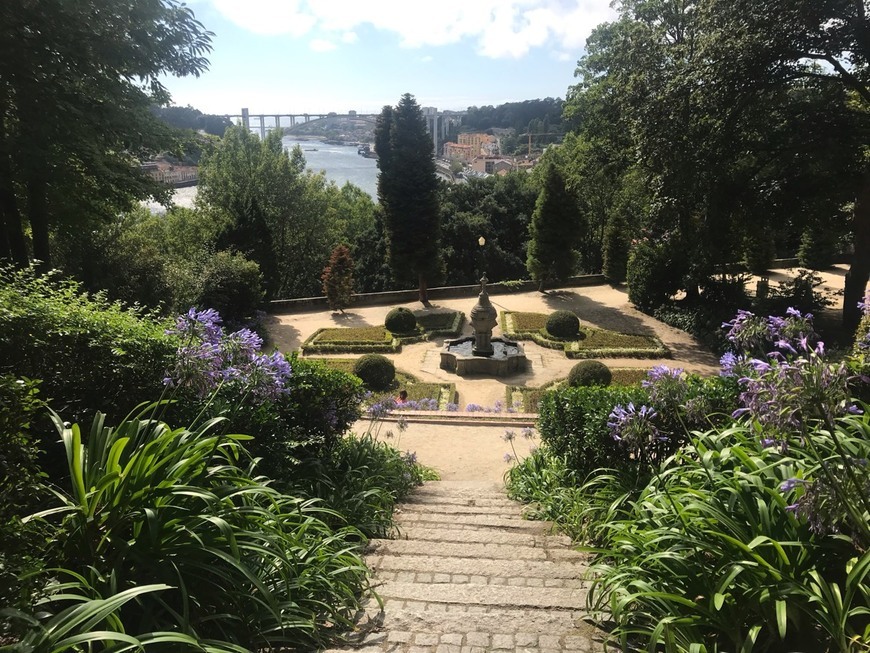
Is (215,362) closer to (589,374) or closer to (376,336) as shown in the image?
(589,374)

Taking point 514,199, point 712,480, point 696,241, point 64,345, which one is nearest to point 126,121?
point 64,345

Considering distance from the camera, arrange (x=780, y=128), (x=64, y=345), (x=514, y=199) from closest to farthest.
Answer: (x=64, y=345) → (x=780, y=128) → (x=514, y=199)

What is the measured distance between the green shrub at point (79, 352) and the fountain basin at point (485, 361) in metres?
11.3

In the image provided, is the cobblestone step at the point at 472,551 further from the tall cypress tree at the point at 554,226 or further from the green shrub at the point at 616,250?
the green shrub at the point at 616,250

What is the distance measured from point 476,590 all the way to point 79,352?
3.81 metres

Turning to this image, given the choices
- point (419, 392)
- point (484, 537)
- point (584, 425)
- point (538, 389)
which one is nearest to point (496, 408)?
point (538, 389)

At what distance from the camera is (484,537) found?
493 centimetres

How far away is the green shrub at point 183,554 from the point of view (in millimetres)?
2924

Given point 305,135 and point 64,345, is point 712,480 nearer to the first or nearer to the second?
point 64,345

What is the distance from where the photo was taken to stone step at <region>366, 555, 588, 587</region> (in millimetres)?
3938

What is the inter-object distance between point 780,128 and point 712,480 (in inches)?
639

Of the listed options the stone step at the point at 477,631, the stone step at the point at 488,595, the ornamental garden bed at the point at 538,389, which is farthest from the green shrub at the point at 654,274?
the stone step at the point at 477,631

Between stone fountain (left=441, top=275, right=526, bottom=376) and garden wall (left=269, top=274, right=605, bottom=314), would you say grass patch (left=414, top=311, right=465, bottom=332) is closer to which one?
garden wall (left=269, top=274, right=605, bottom=314)

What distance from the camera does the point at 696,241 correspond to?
17.8m
